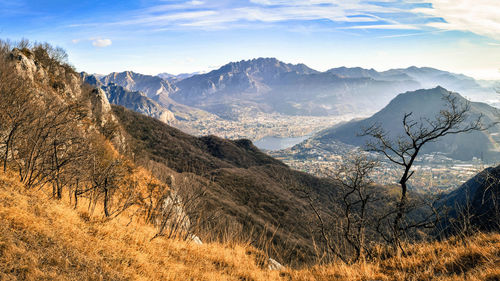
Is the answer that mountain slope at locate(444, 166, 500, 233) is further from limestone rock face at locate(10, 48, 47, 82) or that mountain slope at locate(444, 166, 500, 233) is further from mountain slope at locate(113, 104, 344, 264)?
limestone rock face at locate(10, 48, 47, 82)

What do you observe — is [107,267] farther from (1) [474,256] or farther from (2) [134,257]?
(1) [474,256]

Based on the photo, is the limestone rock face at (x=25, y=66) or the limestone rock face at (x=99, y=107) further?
the limestone rock face at (x=99, y=107)

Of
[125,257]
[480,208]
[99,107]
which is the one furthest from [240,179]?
[125,257]

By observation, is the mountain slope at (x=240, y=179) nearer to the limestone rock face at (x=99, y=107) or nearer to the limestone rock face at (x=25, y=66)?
the limestone rock face at (x=99, y=107)

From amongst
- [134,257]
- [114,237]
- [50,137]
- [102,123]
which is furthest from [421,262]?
[102,123]

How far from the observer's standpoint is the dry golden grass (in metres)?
4.24

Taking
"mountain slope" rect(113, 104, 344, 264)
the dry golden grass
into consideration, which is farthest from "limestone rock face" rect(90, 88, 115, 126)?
the dry golden grass

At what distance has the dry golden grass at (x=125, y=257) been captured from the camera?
13.9 ft

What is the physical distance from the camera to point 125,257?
5.28m

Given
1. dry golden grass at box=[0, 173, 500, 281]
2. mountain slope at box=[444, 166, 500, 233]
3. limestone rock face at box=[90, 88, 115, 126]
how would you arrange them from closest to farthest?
dry golden grass at box=[0, 173, 500, 281], mountain slope at box=[444, 166, 500, 233], limestone rock face at box=[90, 88, 115, 126]

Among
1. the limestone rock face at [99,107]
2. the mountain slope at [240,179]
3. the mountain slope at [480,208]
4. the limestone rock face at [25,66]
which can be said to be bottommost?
the mountain slope at [240,179]

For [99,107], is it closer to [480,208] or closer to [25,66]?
[25,66]

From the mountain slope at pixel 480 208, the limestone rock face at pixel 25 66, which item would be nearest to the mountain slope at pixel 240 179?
the mountain slope at pixel 480 208

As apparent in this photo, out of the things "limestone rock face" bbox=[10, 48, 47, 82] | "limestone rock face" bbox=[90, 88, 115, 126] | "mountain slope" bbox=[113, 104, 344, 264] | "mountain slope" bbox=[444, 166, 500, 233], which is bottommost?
"mountain slope" bbox=[113, 104, 344, 264]
